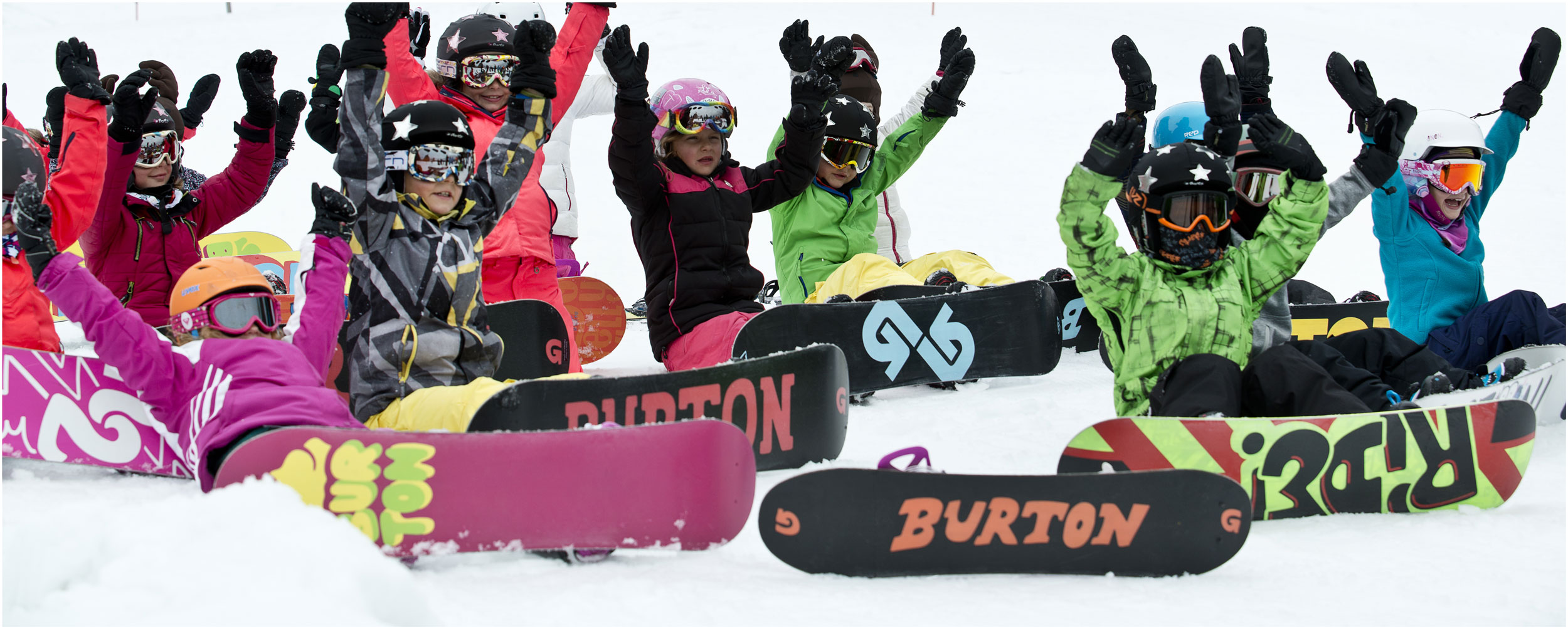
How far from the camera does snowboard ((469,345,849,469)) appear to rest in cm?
368

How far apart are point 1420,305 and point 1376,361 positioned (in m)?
0.71

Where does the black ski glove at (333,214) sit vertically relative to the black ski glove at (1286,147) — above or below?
below

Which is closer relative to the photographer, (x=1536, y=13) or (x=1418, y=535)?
(x=1418, y=535)

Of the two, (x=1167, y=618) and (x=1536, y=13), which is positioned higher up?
(x=1536, y=13)

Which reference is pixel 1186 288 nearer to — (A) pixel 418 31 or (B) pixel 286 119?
(A) pixel 418 31

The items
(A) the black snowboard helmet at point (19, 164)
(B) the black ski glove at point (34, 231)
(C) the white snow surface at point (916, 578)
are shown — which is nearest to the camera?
(C) the white snow surface at point (916, 578)

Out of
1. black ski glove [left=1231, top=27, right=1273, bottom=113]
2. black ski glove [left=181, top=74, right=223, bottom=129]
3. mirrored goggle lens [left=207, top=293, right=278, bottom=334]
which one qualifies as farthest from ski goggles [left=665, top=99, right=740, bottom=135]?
black ski glove [left=181, top=74, right=223, bottom=129]

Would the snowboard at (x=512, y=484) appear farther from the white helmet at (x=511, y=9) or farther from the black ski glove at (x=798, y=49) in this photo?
the white helmet at (x=511, y=9)

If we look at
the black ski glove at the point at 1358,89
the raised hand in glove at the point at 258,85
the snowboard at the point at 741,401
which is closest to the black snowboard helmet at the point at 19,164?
the raised hand in glove at the point at 258,85

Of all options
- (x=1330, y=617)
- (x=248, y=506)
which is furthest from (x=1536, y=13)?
(x=248, y=506)

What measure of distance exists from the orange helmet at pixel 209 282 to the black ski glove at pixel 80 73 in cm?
106

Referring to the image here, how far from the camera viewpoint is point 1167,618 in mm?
2713

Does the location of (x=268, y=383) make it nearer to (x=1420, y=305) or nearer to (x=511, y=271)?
(x=511, y=271)

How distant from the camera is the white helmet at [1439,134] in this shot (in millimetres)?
5027
